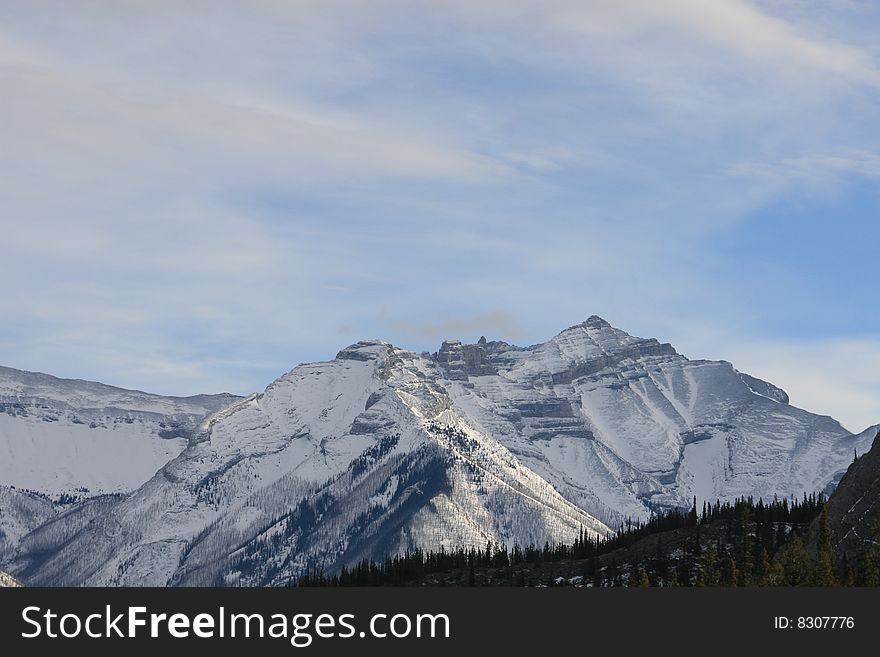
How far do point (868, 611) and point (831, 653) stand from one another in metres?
12.0

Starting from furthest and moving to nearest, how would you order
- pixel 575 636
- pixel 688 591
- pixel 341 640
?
pixel 688 591
pixel 575 636
pixel 341 640

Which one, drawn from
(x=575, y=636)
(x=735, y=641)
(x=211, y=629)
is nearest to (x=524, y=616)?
(x=575, y=636)

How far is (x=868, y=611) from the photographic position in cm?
14512

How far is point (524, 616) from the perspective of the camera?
145750mm

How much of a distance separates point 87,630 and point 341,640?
21580mm

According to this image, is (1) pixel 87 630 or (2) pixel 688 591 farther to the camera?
(2) pixel 688 591

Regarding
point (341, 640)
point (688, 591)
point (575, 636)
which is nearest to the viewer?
point (341, 640)

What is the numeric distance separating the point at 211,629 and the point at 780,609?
173 ft

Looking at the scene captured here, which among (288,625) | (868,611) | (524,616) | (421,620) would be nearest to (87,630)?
(288,625)

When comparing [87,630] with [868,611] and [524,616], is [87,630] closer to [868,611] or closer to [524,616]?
[524,616]

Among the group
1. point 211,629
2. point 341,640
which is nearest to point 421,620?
point 341,640

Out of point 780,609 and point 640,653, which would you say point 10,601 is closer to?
point 640,653

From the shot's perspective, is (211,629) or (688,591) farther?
(688,591)

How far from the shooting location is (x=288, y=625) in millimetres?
135375
